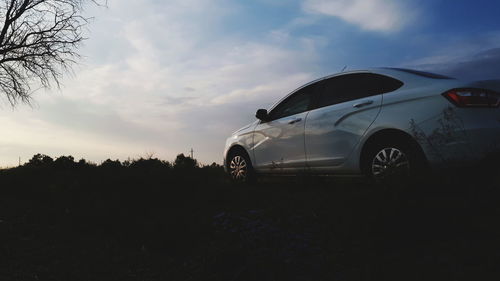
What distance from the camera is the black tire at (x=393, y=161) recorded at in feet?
13.7

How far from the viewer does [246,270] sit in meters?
3.25

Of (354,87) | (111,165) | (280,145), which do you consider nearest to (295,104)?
(280,145)

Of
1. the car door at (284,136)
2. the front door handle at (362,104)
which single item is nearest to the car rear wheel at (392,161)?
the front door handle at (362,104)

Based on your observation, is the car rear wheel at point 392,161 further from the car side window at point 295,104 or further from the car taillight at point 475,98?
the car side window at point 295,104

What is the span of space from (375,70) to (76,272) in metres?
4.31

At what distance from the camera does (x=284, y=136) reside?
6.14 m

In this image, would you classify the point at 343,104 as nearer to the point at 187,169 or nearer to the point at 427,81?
the point at 427,81

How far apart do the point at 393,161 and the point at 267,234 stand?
6.06 ft

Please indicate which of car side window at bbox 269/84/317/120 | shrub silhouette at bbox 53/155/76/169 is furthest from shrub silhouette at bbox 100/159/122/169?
car side window at bbox 269/84/317/120

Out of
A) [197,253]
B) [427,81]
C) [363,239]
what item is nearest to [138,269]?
[197,253]

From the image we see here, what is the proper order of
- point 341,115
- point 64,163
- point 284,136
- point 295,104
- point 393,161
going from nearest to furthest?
point 393,161 → point 341,115 → point 284,136 → point 295,104 → point 64,163

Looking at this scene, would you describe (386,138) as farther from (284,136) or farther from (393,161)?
(284,136)

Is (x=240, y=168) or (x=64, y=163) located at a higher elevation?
(x=64, y=163)

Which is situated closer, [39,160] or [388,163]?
[388,163]
